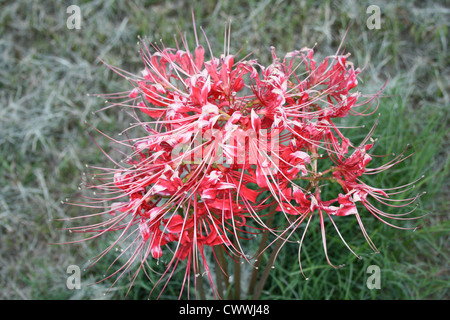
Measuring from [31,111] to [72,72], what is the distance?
0.42 metres

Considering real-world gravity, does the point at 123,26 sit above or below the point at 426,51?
above

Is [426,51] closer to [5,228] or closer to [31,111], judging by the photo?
[31,111]

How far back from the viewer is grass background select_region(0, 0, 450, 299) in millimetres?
2447

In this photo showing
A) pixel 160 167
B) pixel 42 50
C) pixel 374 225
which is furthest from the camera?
pixel 42 50

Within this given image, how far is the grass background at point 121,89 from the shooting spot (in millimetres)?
2447

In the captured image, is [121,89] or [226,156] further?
[121,89]

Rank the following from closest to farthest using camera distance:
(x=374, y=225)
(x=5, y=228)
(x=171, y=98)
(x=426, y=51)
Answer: (x=171, y=98) < (x=374, y=225) < (x=5, y=228) < (x=426, y=51)

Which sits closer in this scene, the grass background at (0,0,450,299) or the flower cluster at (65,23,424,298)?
the flower cluster at (65,23,424,298)

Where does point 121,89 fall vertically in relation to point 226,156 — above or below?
above

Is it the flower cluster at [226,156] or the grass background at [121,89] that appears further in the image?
the grass background at [121,89]

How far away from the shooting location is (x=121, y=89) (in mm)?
3127
